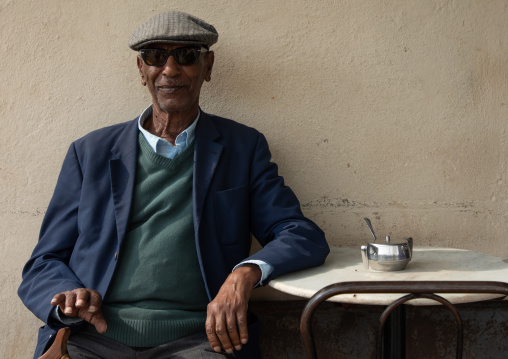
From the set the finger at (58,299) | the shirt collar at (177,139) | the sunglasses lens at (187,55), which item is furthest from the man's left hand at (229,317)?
the sunglasses lens at (187,55)

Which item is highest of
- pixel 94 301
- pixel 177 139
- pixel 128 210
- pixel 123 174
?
pixel 177 139

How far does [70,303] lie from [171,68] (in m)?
1.03

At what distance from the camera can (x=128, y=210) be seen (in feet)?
7.33

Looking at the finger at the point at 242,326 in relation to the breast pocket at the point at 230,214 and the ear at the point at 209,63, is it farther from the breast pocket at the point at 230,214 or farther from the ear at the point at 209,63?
the ear at the point at 209,63

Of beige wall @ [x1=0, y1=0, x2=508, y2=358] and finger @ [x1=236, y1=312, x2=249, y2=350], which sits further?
beige wall @ [x1=0, y1=0, x2=508, y2=358]

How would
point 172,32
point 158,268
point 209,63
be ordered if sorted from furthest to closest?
point 209,63
point 172,32
point 158,268

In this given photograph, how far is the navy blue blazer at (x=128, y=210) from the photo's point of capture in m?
2.21

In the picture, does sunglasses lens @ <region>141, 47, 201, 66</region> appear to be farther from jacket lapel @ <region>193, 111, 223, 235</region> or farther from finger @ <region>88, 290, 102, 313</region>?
finger @ <region>88, 290, 102, 313</region>

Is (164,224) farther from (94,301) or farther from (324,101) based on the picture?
(324,101)

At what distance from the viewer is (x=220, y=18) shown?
8.86 ft

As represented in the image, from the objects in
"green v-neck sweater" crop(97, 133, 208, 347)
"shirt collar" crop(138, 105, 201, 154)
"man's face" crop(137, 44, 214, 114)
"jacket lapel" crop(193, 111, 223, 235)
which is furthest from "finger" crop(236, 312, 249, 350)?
"man's face" crop(137, 44, 214, 114)

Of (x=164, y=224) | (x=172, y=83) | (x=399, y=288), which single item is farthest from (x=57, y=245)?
(x=399, y=288)

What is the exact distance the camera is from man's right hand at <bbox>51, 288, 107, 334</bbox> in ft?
6.38

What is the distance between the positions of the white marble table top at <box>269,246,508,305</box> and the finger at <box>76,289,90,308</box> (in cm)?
67
